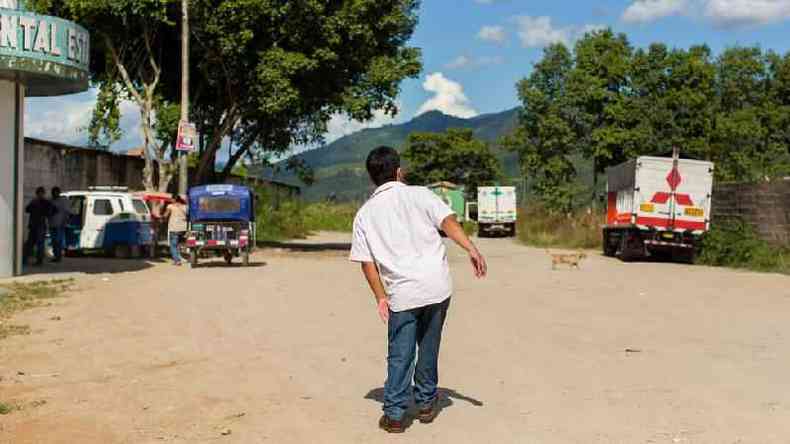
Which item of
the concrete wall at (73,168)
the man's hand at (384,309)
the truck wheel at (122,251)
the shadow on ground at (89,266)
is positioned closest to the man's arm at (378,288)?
the man's hand at (384,309)

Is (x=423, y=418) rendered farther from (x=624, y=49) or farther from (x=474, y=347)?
(x=624, y=49)

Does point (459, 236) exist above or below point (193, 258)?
above

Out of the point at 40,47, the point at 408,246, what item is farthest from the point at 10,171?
the point at 408,246

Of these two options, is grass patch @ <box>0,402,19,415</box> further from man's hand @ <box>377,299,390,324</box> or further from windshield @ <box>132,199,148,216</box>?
windshield @ <box>132,199,148,216</box>

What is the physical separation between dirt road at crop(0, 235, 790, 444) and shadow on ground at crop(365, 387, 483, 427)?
43 mm

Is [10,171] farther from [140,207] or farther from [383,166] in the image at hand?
[383,166]

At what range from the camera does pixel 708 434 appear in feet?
20.5

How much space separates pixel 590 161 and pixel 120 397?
2200 inches

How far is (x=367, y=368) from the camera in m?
8.88

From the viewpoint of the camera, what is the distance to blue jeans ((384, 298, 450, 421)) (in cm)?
638

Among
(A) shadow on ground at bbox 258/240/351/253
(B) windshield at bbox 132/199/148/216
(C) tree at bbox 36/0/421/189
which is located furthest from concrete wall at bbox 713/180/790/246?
(B) windshield at bbox 132/199/148/216

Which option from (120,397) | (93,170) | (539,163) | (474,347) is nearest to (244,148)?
(93,170)

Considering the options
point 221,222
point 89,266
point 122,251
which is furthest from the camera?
point 122,251

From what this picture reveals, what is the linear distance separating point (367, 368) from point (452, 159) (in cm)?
10489
